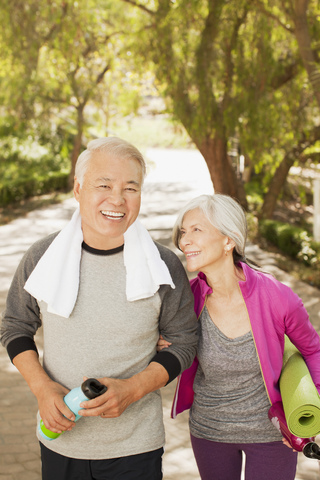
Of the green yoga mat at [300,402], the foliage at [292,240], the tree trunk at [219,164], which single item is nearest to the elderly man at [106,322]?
the green yoga mat at [300,402]

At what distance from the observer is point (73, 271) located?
2.07 metres

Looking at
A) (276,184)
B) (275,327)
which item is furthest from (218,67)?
(275,327)

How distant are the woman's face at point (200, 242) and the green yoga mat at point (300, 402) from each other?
0.58 m

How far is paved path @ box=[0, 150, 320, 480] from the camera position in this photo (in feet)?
13.1

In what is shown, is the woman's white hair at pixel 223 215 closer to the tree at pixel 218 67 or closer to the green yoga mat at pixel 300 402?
the green yoga mat at pixel 300 402

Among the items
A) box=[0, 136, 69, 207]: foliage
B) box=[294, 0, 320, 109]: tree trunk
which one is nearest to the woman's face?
box=[294, 0, 320, 109]: tree trunk

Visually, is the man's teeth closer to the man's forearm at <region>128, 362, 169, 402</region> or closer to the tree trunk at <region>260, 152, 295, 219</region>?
the man's forearm at <region>128, 362, 169, 402</region>

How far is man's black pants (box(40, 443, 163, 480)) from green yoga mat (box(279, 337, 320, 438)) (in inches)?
20.9

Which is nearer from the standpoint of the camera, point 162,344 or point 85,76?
point 162,344

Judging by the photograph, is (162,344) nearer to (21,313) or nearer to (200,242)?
(200,242)

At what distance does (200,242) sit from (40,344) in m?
4.56

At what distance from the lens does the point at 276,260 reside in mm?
11242

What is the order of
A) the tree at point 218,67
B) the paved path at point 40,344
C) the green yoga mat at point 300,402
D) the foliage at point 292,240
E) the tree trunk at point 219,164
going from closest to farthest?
the green yoga mat at point 300,402 → the paved path at point 40,344 → the tree at point 218,67 → the tree trunk at point 219,164 → the foliage at point 292,240

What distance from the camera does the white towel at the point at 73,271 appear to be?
6.59 ft
